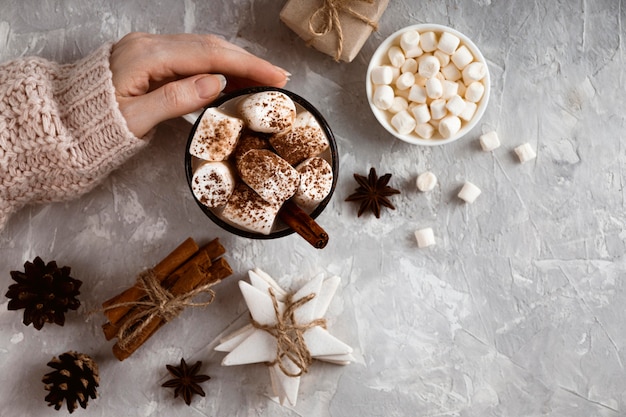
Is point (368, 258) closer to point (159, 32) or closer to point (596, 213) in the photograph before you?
point (596, 213)

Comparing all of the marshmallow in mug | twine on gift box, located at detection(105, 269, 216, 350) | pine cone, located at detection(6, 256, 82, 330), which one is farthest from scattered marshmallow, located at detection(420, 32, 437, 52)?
pine cone, located at detection(6, 256, 82, 330)

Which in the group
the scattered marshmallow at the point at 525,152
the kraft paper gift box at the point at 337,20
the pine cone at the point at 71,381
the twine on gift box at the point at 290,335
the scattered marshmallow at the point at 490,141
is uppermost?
the kraft paper gift box at the point at 337,20

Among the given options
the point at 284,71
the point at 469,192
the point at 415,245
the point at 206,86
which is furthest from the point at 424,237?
the point at 206,86

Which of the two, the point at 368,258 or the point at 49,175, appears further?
the point at 368,258

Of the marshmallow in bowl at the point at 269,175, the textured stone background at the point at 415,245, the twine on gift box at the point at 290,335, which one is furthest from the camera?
the textured stone background at the point at 415,245

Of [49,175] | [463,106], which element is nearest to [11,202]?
[49,175]

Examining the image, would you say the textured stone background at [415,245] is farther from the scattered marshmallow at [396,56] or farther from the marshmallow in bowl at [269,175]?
the marshmallow in bowl at [269,175]

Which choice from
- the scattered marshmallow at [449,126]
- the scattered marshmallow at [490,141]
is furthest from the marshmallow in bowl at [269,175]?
the scattered marshmallow at [490,141]
